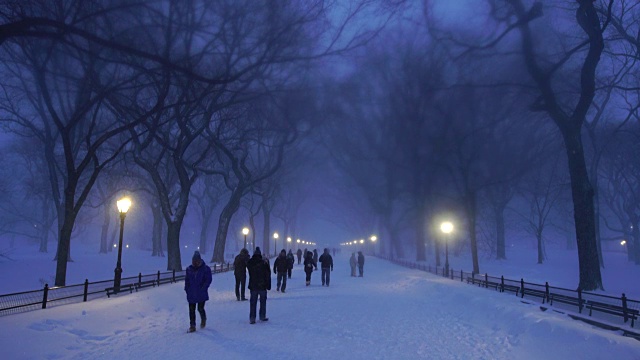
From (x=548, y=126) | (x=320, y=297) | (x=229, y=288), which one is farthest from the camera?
(x=548, y=126)

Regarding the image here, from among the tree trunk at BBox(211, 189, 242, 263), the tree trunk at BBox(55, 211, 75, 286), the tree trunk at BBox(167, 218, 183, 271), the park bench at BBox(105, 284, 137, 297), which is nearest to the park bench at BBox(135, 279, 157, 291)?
the park bench at BBox(105, 284, 137, 297)

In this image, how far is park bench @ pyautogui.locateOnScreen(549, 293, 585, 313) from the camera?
1228 centimetres

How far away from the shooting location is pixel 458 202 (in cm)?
3688

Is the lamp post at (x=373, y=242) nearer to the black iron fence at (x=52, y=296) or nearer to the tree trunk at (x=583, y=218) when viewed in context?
the tree trunk at (x=583, y=218)

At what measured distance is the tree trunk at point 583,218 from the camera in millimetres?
15630

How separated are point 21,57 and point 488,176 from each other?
3434 cm

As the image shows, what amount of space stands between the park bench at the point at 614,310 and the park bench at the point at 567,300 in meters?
0.21

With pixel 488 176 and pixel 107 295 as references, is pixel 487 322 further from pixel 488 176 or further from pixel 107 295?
pixel 488 176

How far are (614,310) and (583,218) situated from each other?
19.0ft

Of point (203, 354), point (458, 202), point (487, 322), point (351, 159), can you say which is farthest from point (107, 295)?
point (351, 159)

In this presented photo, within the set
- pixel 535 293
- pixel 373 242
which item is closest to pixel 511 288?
pixel 535 293

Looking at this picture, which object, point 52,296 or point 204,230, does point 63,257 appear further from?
point 204,230

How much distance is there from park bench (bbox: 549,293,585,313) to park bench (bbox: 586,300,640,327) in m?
0.21

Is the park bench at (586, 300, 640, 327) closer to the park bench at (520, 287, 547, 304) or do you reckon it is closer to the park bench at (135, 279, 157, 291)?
the park bench at (520, 287, 547, 304)
